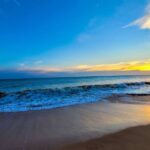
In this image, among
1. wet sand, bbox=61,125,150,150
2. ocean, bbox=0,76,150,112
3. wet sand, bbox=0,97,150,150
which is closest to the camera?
wet sand, bbox=61,125,150,150

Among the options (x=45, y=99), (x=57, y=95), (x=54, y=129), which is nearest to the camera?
(x=54, y=129)

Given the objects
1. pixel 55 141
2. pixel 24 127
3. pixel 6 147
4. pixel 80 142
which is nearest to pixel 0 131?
pixel 24 127

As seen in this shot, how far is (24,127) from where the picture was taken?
5.42 metres

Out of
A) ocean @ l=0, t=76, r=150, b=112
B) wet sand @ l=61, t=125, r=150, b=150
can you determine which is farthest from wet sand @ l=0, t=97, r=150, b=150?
ocean @ l=0, t=76, r=150, b=112

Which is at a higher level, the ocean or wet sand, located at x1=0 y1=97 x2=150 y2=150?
wet sand, located at x1=0 y1=97 x2=150 y2=150

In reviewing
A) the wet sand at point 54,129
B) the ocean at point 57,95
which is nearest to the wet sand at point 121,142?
the wet sand at point 54,129

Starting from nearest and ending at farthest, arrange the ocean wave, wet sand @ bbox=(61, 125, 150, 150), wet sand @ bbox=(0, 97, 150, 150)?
wet sand @ bbox=(61, 125, 150, 150) < wet sand @ bbox=(0, 97, 150, 150) < the ocean wave

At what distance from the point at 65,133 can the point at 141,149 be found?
1.95 metres

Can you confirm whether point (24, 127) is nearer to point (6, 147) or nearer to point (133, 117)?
point (6, 147)

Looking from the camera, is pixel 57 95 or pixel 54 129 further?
pixel 57 95

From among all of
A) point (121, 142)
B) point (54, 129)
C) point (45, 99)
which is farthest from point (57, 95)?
point (121, 142)

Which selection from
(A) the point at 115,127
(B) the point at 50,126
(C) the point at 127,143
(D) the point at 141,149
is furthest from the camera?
(B) the point at 50,126

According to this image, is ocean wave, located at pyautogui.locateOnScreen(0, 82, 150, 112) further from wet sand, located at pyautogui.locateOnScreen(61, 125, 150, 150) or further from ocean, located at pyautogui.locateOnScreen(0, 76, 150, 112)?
wet sand, located at pyautogui.locateOnScreen(61, 125, 150, 150)

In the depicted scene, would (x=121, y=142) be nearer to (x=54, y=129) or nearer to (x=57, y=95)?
(x=54, y=129)
